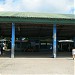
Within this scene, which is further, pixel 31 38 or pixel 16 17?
pixel 31 38

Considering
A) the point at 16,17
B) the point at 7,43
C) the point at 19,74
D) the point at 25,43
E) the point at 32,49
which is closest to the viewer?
the point at 19,74

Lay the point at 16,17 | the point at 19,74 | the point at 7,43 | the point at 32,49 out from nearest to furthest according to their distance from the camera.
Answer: the point at 19,74
the point at 16,17
the point at 32,49
the point at 7,43

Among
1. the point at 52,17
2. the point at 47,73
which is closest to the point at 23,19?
the point at 52,17

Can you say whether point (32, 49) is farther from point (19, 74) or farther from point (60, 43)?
point (19, 74)

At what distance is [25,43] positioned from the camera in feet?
193

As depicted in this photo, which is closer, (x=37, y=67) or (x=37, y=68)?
(x=37, y=68)

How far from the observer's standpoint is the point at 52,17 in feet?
93.4

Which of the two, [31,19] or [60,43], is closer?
[31,19]

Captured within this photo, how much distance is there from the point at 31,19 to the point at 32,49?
27221 mm

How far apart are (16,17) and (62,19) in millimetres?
5120

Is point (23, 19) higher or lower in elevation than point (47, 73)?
higher

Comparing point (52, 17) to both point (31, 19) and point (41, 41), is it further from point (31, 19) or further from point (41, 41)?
point (41, 41)

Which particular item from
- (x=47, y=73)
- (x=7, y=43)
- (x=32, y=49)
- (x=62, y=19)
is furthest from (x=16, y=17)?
(x=7, y=43)

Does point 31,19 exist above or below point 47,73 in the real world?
above
